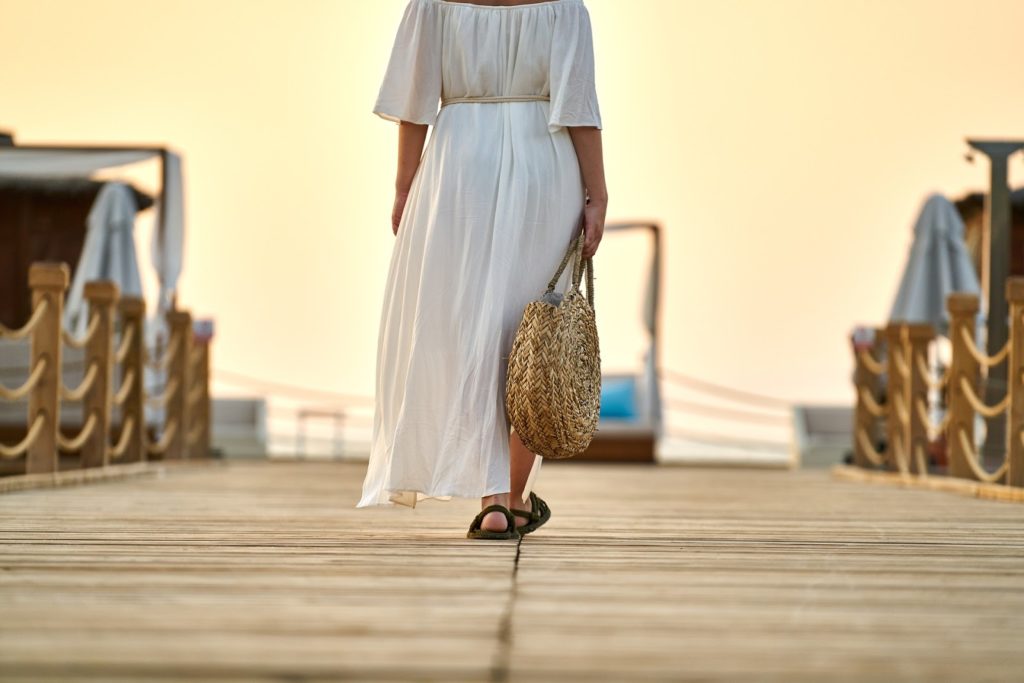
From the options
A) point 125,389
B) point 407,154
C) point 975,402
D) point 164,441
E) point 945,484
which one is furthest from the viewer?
point 164,441

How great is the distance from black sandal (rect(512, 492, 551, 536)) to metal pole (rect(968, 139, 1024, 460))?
15.0 feet

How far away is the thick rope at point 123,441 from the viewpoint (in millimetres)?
6680

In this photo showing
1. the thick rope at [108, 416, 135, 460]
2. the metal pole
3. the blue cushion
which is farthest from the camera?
the blue cushion

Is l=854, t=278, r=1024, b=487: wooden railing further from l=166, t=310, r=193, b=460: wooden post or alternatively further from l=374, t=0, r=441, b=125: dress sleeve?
l=166, t=310, r=193, b=460: wooden post

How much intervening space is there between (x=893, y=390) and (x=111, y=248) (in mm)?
5116

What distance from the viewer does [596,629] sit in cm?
183

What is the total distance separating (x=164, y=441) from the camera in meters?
8.13

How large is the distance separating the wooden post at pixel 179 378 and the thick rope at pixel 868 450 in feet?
12.4

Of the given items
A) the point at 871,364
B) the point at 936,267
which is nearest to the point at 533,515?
the point at 871,364

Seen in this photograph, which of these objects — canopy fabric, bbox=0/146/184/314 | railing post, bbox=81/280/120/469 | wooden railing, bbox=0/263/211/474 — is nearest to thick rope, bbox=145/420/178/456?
wooden railing, bbox=0/263/211/474

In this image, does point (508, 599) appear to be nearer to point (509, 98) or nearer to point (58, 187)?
point (509, 98)

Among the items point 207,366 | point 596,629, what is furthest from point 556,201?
point 207,366

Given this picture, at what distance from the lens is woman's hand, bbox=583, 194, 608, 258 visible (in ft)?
Answer: 10.7

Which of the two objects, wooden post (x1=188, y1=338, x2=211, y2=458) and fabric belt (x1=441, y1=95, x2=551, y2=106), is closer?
fabric belt (x1=441, y1=95, x2=551, y2=106)
